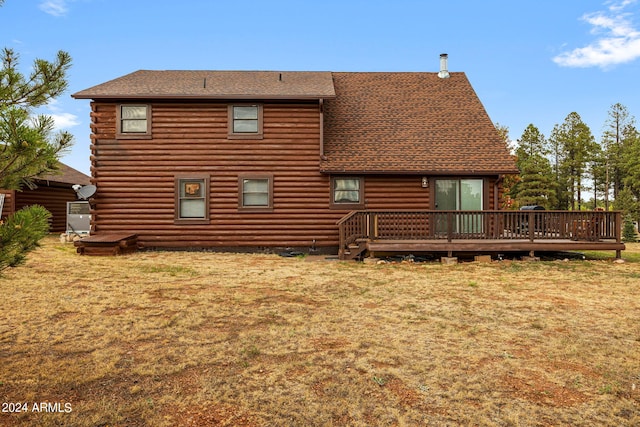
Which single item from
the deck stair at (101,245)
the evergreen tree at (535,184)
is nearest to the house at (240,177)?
the deck stair at (101,245)

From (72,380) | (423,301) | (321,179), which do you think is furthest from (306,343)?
(321,179)

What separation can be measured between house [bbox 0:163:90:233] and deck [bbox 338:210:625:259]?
1705 cm

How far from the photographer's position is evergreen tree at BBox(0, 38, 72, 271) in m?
3.39

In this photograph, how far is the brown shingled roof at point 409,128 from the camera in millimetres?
13859

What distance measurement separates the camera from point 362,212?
12.1 meters

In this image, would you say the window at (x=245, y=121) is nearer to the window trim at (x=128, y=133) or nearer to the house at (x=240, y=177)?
the house at (x=240, y=177)

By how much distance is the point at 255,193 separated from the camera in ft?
46.7

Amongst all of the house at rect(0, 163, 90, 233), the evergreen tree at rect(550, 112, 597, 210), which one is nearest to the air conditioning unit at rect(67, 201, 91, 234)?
the house at rect(0, 163, 90, 233)

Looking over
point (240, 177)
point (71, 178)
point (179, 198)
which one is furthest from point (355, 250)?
point (71, 178)

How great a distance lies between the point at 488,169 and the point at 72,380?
532 inches

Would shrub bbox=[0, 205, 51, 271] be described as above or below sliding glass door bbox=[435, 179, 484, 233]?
below

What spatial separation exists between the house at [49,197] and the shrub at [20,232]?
63.8 ft

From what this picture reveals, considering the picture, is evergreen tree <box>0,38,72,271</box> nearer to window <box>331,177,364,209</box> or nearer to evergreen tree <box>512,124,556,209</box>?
window <box>331,177,364,209</box>

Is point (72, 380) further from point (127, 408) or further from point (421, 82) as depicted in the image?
point (421, 82)
